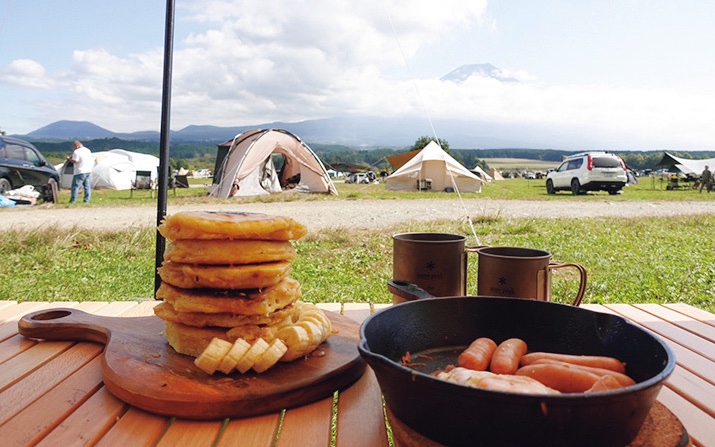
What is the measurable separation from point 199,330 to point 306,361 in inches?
10.6

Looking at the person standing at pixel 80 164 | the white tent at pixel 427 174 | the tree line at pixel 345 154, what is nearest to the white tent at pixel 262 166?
the person standing at pixel 80 164

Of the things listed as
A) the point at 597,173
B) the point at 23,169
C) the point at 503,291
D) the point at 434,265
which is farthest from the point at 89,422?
the point at 597,173

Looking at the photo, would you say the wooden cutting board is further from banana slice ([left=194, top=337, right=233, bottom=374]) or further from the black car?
the black car

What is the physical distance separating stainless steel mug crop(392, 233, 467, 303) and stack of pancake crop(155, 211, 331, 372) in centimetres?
41

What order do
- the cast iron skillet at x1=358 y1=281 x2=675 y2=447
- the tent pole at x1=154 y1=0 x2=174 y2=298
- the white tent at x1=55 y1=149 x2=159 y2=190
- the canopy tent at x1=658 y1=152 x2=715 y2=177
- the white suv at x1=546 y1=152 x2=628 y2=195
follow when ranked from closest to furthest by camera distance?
the cast iron skillet at x1=358 y1=281 x2=675 y2=447
the tent pole at x1=154 y1=0 x2=174 y2=298
the white suv at x1=546 y1=152 x2=628 y2=195
the white tent at x1=55 y1=149 x2=159 y2=190
the canopy tent at x1=658 y1=152 x2=715 y2=177

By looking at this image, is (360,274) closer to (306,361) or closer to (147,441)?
(306,361)

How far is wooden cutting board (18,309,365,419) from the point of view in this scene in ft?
3.35

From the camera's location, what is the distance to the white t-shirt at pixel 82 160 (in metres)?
13.7

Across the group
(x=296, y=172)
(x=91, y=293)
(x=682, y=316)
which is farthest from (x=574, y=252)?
(x=296, y=172)

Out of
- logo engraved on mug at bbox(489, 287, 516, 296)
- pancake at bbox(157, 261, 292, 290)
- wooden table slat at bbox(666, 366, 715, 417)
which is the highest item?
pancake at bbox(157, 261, 292, 290)

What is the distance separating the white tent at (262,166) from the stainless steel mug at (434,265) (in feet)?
51.2

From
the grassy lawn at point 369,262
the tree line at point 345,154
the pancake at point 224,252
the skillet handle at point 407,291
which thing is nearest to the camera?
the pancake at point 224,252

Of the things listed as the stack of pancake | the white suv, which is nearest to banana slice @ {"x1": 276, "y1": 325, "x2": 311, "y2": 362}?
the stack of pancake

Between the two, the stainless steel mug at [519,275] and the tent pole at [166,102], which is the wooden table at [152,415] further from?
the tent pole at [166,102]
